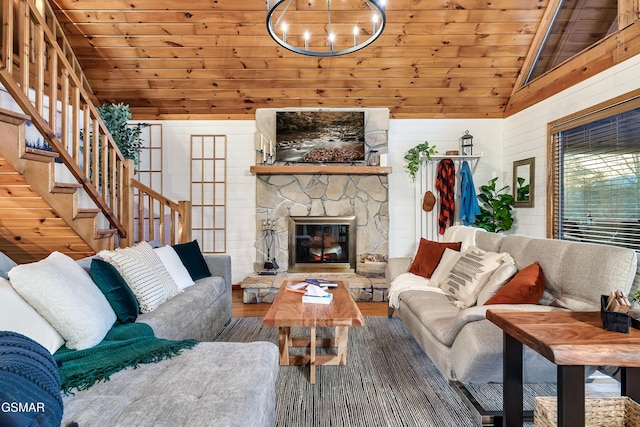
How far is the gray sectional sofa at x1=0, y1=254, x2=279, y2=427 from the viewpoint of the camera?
3.76ft

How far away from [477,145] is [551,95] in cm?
124

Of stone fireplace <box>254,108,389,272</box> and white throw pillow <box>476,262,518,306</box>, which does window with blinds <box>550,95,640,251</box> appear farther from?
stone fireplace <box>254,108,389,272</box>

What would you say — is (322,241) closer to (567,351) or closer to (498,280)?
(498,280)

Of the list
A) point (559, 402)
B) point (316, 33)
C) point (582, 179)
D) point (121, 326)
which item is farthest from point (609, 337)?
point (316, 33)

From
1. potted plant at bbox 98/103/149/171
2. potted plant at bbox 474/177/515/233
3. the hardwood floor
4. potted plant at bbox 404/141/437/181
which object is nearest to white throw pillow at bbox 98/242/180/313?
the hardwood floor

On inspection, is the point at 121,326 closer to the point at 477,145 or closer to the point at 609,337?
the point at 609,337

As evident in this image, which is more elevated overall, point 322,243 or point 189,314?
point 322,243

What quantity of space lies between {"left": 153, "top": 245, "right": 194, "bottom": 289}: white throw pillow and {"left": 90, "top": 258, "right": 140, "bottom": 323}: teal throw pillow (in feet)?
2.19

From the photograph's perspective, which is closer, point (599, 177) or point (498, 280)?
point (498, 280)

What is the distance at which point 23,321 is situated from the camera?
1.49 m

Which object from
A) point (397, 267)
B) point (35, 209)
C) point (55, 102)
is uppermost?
point (55, 102)

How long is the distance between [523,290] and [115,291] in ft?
7.98

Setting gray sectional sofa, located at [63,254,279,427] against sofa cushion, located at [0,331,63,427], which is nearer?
sofa cushion, located at [0,331,63,427]

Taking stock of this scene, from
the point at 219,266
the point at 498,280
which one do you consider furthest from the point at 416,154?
the point at 219,266
